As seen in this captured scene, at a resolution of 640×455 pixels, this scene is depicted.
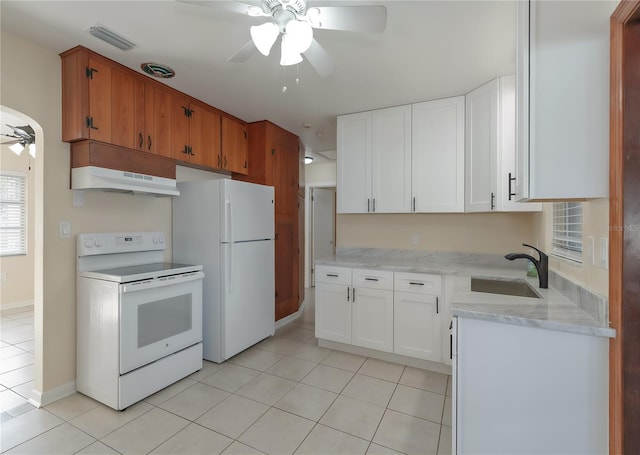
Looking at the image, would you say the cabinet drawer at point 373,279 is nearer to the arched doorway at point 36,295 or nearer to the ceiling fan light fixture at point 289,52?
the ceiling fan light fixture at point 289,52

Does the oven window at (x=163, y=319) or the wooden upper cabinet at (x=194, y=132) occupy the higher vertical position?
the wooden upper cabinet at (x=194, y=132)

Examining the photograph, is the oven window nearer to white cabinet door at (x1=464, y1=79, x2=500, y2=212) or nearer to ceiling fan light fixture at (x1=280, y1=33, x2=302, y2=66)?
ceiling fan light fixture at (x1=280, y1=33, x2=302, y2=66)

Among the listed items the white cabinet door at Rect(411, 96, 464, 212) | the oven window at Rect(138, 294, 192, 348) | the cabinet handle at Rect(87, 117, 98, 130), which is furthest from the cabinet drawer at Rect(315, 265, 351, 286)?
the cabinet handle at Rect(87, 117, 98, 130)

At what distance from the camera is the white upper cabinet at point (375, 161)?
3.20 m

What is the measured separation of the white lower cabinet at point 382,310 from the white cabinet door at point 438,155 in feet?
2.62

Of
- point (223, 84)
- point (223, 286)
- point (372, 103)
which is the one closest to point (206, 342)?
point (223, 286)

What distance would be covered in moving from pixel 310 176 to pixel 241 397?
14.4ft

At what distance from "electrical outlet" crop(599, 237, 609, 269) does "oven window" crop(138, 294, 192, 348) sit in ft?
8.82

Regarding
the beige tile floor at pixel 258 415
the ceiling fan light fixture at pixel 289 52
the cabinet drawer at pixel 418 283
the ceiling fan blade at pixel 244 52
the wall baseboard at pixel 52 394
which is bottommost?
the beige tile floor at pixel 258 415

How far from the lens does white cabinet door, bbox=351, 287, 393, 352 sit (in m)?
2.90

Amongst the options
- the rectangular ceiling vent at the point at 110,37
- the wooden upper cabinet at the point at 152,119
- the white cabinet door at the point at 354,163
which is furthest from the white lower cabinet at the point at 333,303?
the rectangular ceiling vent at the point at 110,37

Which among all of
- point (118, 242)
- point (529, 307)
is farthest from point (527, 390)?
point (118, 242)

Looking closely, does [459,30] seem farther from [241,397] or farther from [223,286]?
[241,397]

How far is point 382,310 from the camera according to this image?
2.93 m
